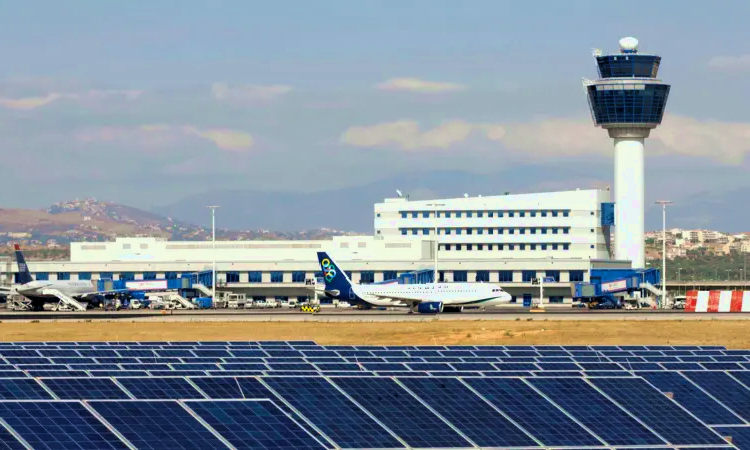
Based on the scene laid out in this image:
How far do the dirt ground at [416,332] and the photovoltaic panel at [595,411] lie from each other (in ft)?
150

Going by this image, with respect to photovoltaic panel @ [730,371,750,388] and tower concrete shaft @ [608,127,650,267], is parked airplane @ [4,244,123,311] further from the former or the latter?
photovoltaic panel @ [730,371,750,388]

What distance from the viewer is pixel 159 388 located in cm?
3041

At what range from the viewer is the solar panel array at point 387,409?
24672 mm

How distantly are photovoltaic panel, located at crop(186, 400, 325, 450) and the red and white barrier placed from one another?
101 metres

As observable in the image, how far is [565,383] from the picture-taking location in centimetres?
3206

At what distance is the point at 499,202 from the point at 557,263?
21006 millimetres

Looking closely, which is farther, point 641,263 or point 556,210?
point 556,210

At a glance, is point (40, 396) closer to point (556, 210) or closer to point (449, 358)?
point (449, 358)

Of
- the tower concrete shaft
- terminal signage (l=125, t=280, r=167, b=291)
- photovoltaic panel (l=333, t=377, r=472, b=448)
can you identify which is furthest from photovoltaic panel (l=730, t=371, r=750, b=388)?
the tower concrete shaft

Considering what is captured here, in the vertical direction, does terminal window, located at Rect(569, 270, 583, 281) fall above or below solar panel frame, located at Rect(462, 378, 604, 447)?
below

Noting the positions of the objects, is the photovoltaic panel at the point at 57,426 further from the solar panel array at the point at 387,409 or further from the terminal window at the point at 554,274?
the terminal window at the point at 554,274

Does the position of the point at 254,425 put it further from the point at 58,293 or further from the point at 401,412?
the point at 58,293

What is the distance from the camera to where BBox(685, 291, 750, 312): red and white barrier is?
4776 inches

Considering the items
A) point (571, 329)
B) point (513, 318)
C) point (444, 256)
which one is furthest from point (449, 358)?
point (444, 256)
